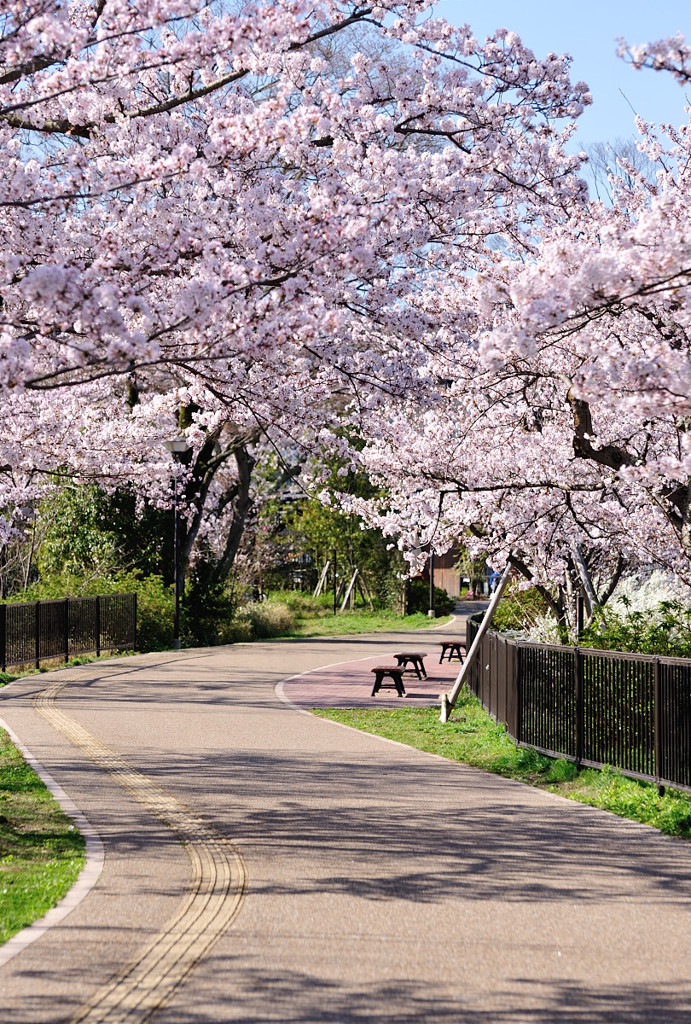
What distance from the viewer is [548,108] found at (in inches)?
464

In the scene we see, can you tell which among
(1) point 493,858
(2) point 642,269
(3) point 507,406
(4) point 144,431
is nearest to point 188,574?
(4) point 144,431

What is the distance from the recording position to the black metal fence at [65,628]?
2252cm

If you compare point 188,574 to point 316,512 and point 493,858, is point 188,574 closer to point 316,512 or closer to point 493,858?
point 316,512

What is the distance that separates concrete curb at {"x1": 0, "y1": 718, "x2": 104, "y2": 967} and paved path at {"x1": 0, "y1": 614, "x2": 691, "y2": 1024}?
93 millimetres

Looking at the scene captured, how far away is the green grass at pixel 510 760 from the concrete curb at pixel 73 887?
4678 millimetres

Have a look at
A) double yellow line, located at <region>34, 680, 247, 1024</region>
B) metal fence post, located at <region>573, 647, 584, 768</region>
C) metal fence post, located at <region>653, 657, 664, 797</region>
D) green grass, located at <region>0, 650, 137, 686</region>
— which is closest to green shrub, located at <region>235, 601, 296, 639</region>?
green grass, located at <region>0, 650, 137, 686</region>

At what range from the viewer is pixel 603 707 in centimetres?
1155

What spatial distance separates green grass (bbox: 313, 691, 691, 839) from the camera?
10055mm

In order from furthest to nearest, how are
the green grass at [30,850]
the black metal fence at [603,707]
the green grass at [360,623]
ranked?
the green grass at [360,623] < the black metal fence at [603,707] < the green grass at [30,850]

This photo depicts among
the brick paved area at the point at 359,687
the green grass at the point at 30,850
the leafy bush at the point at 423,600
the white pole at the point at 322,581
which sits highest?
the white pole at the point at 322,581

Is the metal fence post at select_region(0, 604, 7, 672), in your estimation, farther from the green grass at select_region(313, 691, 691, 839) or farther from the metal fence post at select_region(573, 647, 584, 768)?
the metal fence post at select_region(573, 647, 584, 768)

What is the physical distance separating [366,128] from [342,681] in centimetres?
1322

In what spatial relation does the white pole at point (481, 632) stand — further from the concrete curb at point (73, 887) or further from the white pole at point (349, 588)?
the white pole at point (349, 588)

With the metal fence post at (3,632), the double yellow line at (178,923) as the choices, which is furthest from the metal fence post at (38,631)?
the double yellow line at (178,923)
